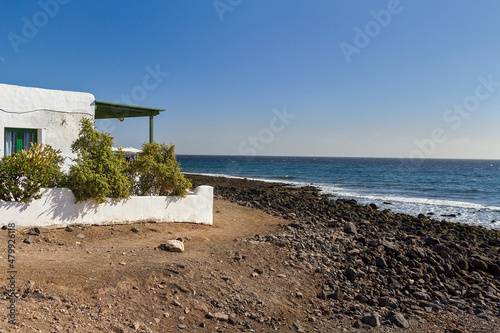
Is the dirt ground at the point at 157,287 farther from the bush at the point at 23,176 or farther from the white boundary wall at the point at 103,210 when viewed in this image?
the bush at the point at 23,176

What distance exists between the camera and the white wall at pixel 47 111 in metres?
11.7

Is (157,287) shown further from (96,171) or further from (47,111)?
(47,111)

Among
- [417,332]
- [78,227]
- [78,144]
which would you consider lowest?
[417,332]

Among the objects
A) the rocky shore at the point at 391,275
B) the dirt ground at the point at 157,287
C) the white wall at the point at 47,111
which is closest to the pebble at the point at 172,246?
the dirt ground at the point at 157,287

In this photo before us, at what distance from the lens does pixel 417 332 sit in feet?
23.1

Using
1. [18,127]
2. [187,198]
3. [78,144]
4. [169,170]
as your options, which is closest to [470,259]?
[187,198]

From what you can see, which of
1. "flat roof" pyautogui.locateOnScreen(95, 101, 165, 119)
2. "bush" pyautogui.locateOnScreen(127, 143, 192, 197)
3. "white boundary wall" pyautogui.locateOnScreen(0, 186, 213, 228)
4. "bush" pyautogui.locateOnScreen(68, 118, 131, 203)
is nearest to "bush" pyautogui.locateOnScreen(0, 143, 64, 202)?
"white boundary wall" pyautogui.locateOnScreen(0, 186, 213, 228)

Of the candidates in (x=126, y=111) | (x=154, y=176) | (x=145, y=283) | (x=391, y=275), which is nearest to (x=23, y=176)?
(x=154, y=176)

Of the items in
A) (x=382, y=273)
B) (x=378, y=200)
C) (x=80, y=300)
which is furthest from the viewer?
(x=378, y=200)

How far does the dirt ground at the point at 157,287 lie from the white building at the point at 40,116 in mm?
4206

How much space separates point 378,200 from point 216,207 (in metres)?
17.7

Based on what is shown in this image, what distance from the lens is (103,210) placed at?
10.7 metres

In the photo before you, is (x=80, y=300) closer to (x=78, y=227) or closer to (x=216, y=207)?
(x=78, y=227)

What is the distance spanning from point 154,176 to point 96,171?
6.49ft
